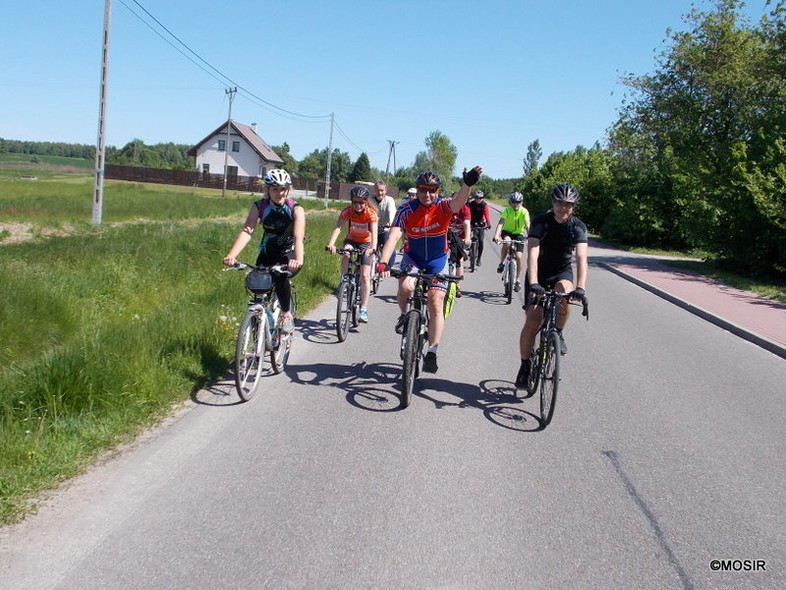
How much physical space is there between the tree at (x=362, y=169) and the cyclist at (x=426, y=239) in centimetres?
11249

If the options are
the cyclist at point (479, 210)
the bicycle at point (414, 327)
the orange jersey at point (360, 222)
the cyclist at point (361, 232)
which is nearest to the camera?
the bicycle at point (414, 327)

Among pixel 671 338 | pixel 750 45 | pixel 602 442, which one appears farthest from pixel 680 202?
pixel 602 442

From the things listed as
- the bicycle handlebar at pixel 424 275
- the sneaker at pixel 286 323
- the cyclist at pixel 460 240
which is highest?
the cyclist at pixel 460 240

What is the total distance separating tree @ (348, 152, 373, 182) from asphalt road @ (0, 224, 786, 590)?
11314 cm

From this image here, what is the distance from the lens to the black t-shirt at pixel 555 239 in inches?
237

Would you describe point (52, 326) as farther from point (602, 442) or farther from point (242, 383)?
point (602, 442)

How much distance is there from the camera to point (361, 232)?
938 centimetres

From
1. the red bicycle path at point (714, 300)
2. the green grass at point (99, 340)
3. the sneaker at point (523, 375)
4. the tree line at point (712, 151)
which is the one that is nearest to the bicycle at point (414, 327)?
the sneaker at point (523, 375)

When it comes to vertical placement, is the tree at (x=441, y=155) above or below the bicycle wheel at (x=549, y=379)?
above

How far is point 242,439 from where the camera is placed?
4980 millimetres

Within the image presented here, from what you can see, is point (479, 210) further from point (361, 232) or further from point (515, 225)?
point (361, 232)

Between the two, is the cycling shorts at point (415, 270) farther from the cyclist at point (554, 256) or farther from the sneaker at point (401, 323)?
the cyclist at point (554, 256)

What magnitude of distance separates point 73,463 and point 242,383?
1705mm

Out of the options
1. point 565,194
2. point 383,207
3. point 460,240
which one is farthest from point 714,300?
point 565,194
